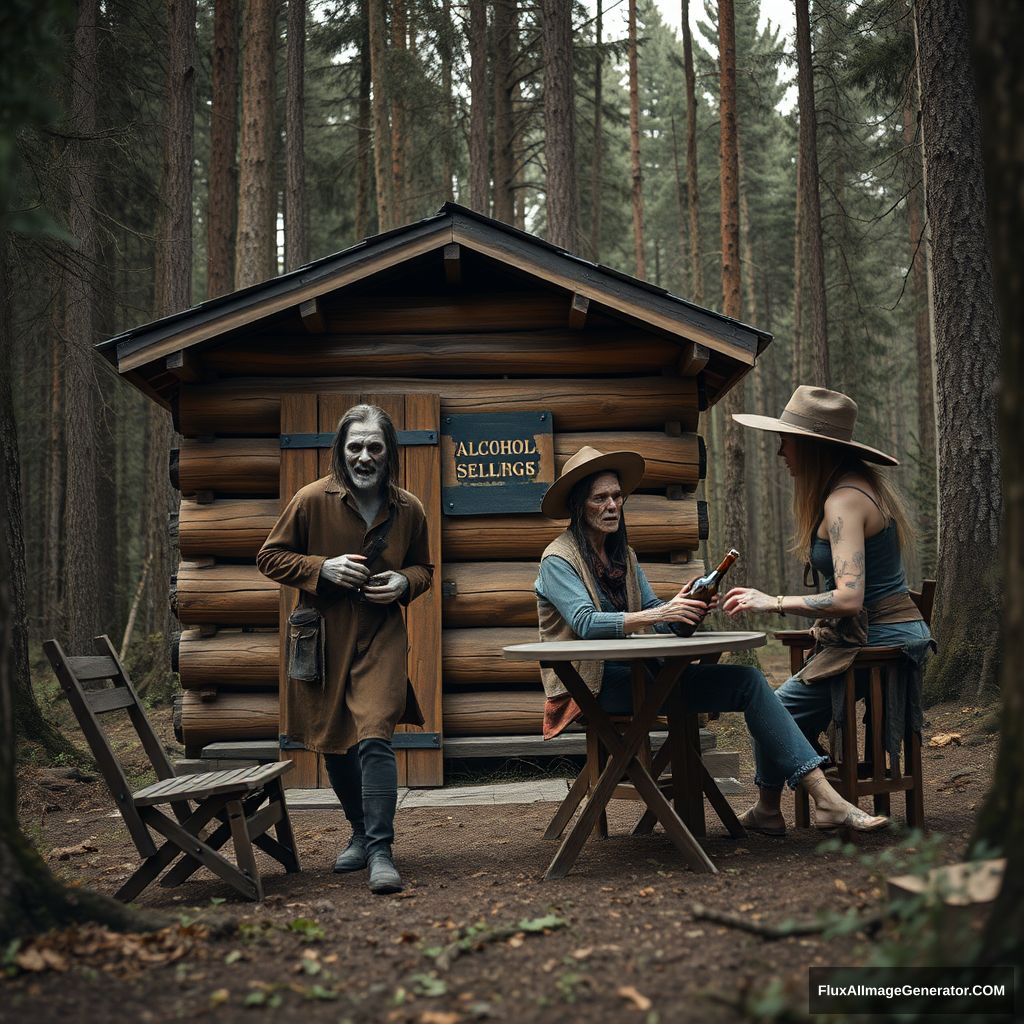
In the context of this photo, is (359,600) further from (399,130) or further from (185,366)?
(399,130)

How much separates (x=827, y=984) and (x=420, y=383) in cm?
538

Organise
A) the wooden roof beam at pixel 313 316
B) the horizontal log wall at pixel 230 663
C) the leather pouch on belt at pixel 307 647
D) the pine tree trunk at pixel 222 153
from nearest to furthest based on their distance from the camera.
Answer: the leather pouch on belt at pixel 307 647 → the wooden roof beam at pixel 313 316 → the horizontal log wall at pixel 230 663 → the pine tree trunk at pixel 222 153

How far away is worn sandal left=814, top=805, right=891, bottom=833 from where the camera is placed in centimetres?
402

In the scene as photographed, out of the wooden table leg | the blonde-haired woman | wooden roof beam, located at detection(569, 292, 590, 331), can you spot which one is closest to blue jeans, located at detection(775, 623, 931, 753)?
the blonde-haired woman

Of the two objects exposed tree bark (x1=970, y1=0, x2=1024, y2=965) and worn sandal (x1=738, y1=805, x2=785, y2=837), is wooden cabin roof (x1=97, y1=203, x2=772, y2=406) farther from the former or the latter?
exposed tree bark (x1=970, y1=0, x2=1024, y2=965)

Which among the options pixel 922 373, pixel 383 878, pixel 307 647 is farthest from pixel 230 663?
pixel 922 373

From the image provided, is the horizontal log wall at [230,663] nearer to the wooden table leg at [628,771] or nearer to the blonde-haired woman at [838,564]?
the wooden table leg at [628,771]

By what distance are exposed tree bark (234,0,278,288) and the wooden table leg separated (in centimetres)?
812

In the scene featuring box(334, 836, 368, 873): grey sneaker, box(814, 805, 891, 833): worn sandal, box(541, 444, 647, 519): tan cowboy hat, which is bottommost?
box(334, 836, 368, 873): grey sneaker

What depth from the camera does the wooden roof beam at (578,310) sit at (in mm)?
6504

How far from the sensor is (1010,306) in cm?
232

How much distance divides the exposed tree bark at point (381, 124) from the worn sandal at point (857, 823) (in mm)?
13006

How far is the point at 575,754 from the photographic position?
22.6 feet

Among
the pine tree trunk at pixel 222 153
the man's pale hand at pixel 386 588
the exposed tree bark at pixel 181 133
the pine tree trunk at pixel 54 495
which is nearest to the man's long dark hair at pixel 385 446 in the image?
the man's pale hand at pixel 386 588
